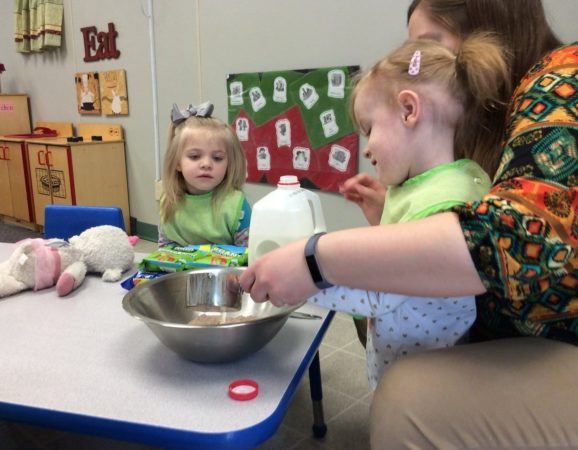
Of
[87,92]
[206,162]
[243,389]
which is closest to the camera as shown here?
[243,389]

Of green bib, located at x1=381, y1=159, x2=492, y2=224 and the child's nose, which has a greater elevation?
green bib, located at x1=381, y1=159, x2=492, y2=224

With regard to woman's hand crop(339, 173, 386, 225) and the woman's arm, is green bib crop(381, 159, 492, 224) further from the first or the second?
woman's hand crop(339, 173, 386, 225)

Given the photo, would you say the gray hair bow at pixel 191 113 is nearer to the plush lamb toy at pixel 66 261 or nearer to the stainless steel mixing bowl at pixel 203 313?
the plush lamb toy at pixel 66 261

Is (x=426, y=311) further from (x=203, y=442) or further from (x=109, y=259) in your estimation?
(x=109, y=259)

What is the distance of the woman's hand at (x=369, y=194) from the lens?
1137mm

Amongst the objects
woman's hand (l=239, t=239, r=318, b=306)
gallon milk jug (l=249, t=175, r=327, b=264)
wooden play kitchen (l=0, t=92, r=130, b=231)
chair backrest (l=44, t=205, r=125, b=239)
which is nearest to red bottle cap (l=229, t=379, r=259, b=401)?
woman's hand (l=239, t=239, r=318, b=306)

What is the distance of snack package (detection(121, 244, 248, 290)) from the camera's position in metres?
1.10

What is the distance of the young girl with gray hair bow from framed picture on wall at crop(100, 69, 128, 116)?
7.82 ft

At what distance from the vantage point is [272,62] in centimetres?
282

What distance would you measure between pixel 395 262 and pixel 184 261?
621 millimetres

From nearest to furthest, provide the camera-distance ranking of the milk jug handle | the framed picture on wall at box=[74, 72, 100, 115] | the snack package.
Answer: the milk jug handle → the snack package → the framed picture on wall at box=[74, 72, 100, 115]

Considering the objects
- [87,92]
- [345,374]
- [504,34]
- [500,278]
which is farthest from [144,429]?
[87,92]

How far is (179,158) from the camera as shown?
1.55 metres

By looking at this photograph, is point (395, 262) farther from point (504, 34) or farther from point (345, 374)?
point (345, 374)
